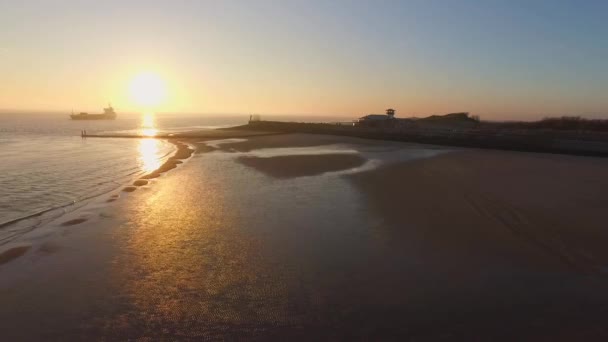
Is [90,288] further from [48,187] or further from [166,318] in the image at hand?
[48,187]

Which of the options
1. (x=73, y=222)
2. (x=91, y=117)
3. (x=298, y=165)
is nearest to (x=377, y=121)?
(x=298, y=165)

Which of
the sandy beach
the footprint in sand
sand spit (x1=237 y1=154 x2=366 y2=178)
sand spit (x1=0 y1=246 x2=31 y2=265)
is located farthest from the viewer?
sand spit (x1=237 y1=154 x2=366 y2=178)

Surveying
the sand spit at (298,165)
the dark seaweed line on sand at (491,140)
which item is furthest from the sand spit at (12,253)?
the dark seaweed line on sand at (491,140)

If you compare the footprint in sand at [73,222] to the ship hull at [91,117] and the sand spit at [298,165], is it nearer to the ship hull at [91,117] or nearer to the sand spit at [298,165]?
the sand spit at [298,165]

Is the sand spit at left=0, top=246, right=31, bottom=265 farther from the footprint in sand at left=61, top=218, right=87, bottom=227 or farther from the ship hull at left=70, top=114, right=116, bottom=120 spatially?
the ship hull at left=70, top=114, right=116, bottom=120

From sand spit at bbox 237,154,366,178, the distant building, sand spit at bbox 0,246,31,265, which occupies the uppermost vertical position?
the distant building

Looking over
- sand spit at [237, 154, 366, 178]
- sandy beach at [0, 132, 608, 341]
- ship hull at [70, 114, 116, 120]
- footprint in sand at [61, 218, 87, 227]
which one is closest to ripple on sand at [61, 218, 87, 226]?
footprint in sand at [61, 218, 87, 227]

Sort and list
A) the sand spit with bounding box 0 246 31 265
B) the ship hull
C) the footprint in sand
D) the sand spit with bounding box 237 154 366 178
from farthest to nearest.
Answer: the ship hull → the sand spit with bounding box 237 154 366 178 → the footprint in sand → the sand spit with bounding box 0 246 31 265
